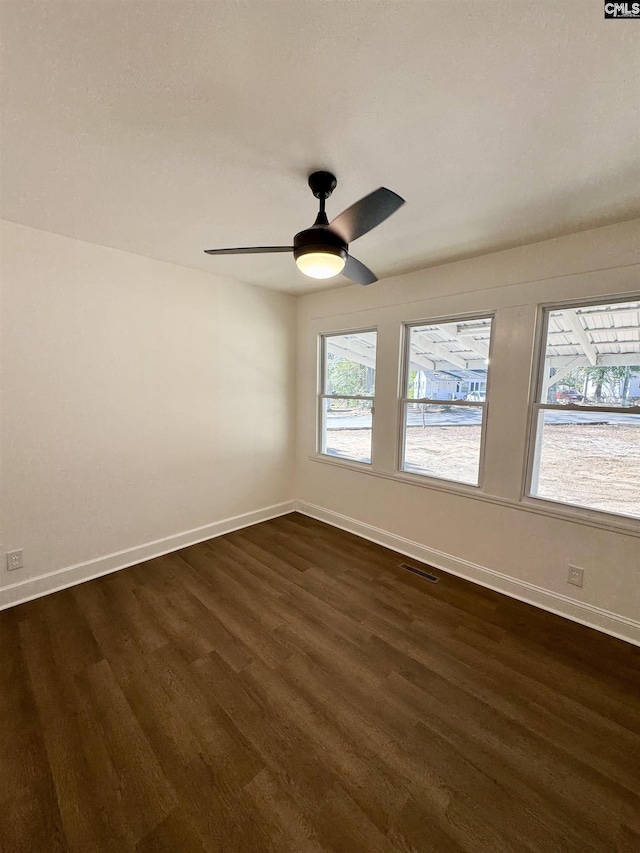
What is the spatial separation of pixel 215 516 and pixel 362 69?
3479 millimetres

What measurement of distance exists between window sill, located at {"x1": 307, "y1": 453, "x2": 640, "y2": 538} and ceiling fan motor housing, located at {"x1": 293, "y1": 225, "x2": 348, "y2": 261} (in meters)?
2.17

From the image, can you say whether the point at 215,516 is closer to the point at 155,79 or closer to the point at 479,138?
the point at 155,79

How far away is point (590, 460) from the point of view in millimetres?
2391

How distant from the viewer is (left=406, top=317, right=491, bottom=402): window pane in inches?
111

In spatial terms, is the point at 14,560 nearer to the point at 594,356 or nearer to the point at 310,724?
the point at 310,724

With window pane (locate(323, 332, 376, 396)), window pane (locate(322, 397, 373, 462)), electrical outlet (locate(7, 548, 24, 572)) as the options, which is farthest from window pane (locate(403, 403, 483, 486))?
electrical outlet (locate(7, 548, 24, 572))

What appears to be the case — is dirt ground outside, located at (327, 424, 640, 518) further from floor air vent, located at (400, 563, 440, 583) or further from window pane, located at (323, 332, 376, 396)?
window pane, located at (323, 332, 376, 396)

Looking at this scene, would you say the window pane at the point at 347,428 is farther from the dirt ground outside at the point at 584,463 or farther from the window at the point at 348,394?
the dirt ground outside at the point at 584,463

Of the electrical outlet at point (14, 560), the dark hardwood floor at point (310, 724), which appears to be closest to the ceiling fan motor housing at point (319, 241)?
the dark hardwood floor at point (310, 724)

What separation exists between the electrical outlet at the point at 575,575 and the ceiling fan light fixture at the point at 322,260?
2523mm

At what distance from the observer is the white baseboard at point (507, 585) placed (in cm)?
226

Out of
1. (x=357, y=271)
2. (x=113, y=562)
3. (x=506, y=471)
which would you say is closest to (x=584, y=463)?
(x=506, y=471)

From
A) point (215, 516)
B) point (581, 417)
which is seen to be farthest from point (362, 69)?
point (215, 516)
